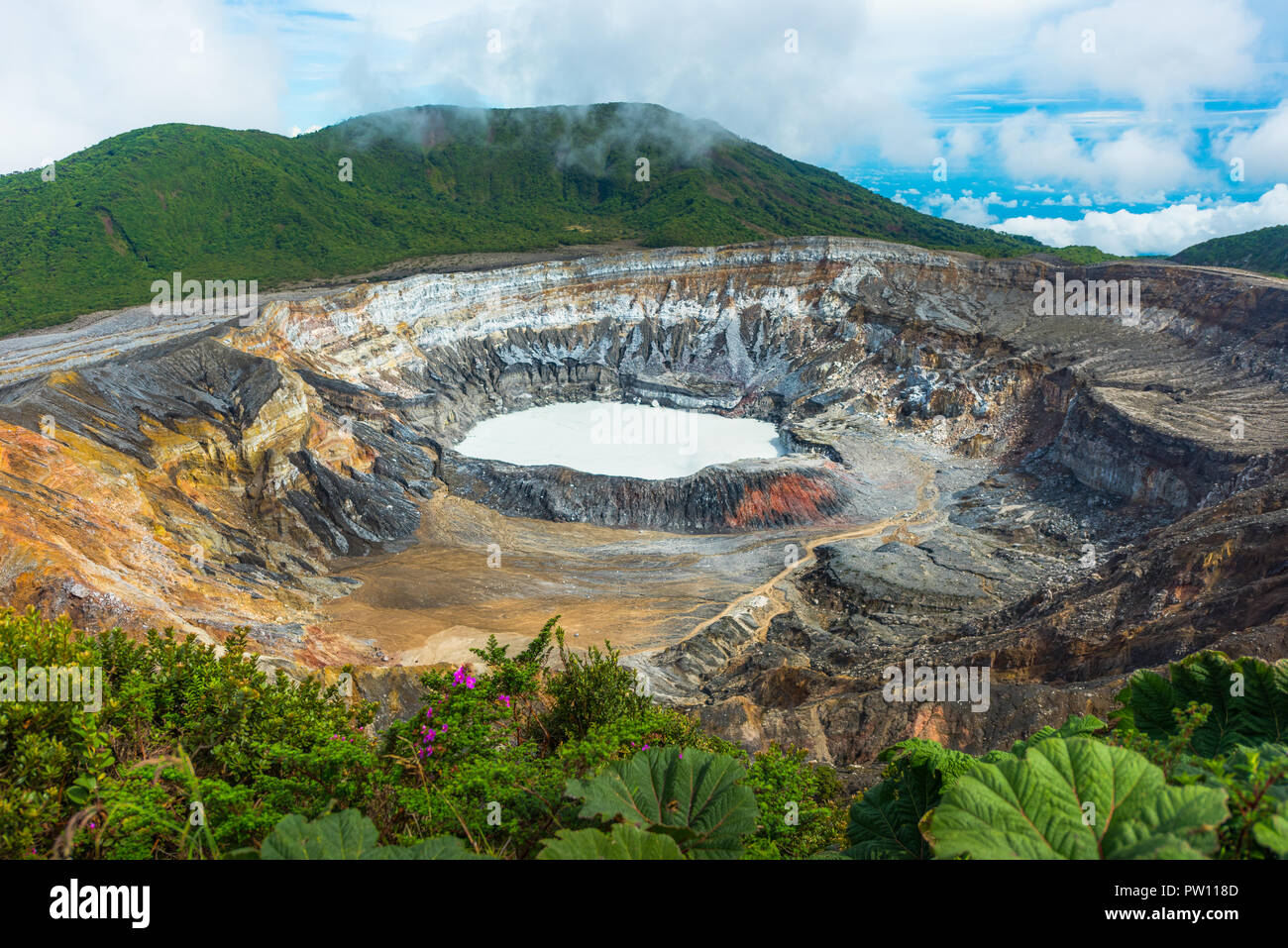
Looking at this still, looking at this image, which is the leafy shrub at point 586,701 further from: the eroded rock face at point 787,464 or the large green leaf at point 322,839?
the eroded rock face at point 787,464

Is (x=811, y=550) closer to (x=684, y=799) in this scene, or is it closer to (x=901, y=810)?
(x=901, y=810)

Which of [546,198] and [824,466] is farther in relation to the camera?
[546,198]

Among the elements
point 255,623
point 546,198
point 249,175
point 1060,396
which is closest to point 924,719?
point 255,623

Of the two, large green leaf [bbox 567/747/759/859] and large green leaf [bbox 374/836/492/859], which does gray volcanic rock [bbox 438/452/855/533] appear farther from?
large green leaf [bbox 374/836/492/859]

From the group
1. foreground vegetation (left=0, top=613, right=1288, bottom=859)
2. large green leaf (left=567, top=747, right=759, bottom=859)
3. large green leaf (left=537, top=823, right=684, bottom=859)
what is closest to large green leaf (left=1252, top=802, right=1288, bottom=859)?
foreground vegetation (left=0, top=613, right=1288, bottom=859)

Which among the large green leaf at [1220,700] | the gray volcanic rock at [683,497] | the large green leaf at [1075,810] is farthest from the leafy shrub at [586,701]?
the gray volcanic rock at [683,497]

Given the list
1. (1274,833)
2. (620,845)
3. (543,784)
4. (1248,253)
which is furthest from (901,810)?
(1248,253)

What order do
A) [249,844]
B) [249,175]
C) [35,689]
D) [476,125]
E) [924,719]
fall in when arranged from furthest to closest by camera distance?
[476,125] < [249,175] < [924,719] < [35,689] < [249,844]
